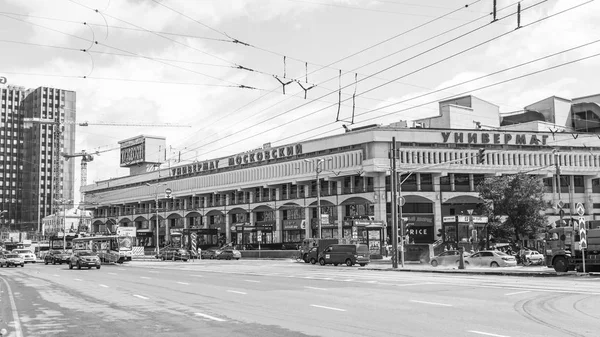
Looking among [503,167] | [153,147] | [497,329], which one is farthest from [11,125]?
[497,329]

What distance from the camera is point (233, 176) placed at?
3792 inches

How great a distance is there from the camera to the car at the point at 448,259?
45.4 metres

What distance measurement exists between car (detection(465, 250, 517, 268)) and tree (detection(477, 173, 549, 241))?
10.6 m

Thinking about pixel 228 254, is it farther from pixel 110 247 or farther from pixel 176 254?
pixel 110 247

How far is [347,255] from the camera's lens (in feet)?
164

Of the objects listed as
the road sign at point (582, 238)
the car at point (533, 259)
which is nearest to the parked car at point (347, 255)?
the car at point (533, 259)

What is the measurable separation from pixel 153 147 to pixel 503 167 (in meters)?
75.4

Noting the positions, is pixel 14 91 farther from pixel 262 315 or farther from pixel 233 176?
pixel 262 315

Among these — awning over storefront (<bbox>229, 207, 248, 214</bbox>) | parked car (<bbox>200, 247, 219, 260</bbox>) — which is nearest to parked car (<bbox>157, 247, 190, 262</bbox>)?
parked car (<bbox>200, 247, 219, 260</bbox>)

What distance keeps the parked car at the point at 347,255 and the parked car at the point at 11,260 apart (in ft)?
91.9

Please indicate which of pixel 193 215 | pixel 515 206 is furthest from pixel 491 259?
pixel 193 215

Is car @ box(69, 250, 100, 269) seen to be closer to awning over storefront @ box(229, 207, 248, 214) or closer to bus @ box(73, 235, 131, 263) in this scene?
bus @ box(73, 235, 131, 263)

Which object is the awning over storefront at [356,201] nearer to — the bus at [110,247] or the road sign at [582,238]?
the bus at [110,247]

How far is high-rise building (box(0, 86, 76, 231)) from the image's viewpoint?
115062mm
